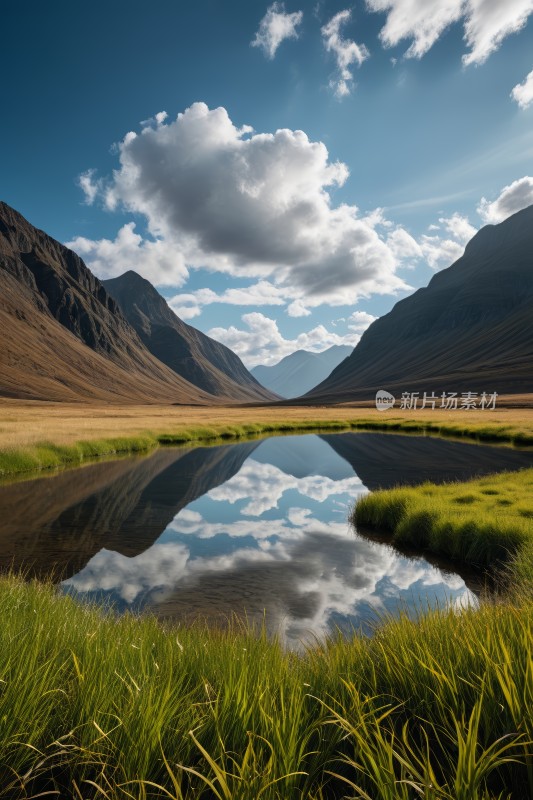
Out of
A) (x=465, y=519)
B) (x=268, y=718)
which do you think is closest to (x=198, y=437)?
(x=465, y=519)

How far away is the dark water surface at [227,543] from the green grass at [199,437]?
318 centimetres

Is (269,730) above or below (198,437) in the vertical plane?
above

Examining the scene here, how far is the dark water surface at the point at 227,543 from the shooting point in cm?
1127

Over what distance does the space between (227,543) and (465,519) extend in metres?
8.39

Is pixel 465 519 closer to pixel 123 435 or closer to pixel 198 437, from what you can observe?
pixel 123 435

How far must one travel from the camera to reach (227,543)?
1673 centimetres

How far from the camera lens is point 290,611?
35.4 feet

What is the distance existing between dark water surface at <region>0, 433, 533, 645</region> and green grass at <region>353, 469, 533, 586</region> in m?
1.05

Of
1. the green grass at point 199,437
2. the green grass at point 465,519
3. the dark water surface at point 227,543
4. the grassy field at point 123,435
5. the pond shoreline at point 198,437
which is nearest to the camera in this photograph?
the dark water surface at point 227,543

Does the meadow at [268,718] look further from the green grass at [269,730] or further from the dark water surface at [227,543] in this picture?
the dark water surface at [227,543]

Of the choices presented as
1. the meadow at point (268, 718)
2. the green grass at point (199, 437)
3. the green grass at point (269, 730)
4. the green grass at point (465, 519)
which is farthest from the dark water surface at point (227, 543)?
the green grass at point (199, 437)

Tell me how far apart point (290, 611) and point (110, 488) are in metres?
17.7

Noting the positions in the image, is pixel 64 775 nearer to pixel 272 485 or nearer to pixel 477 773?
pixel 477 773

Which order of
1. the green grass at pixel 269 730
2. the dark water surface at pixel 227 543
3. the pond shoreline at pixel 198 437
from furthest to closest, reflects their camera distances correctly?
the pond shoreline at pixel 198 437 → the dark water surface at pixel 227 543 → the green grass at pixel 269 730
